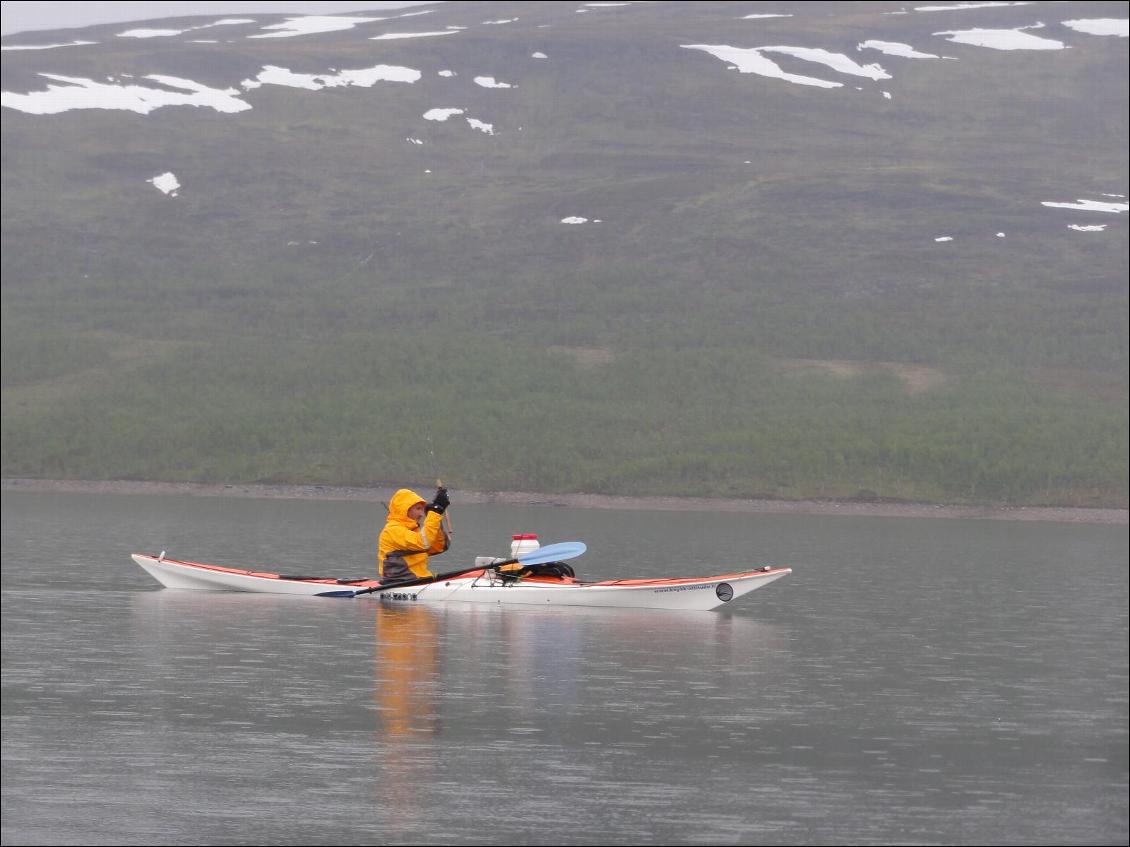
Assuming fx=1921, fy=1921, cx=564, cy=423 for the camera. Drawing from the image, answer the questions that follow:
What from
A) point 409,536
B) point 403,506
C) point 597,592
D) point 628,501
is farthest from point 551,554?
point 628,501

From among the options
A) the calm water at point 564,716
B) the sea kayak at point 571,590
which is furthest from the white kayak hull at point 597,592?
the calm water at point 564,716

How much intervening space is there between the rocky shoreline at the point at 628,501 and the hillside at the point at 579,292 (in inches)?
56.4

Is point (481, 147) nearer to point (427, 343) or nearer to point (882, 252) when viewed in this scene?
point (882, 252)

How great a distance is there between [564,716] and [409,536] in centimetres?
1520

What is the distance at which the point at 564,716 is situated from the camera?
2795 centimetres

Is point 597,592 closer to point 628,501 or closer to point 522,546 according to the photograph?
point 522,546

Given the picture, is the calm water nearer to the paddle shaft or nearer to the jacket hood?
the paddle shaft

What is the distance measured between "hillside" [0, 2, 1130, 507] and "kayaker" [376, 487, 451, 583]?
52452 millimetres

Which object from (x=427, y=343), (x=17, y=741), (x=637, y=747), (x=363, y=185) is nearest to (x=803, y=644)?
(x=637, y=747)

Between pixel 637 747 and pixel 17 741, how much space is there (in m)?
8.14

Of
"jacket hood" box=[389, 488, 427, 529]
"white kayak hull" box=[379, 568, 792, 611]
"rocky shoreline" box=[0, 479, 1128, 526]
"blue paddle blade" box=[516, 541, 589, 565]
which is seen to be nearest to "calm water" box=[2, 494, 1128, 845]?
"white kayak hull" box=[379, 568, 792, 611]

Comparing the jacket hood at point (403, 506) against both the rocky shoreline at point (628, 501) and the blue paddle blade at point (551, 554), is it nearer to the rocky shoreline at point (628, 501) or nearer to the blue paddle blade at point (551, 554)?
the blue paddle blade at point (551, 554)

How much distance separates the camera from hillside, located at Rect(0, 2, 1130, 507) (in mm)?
100938

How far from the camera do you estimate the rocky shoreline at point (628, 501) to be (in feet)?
299
